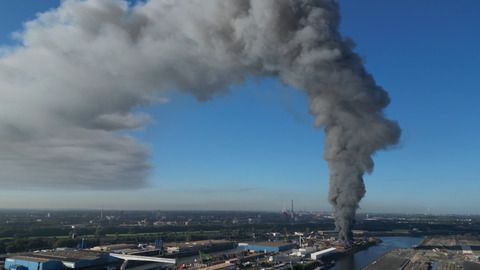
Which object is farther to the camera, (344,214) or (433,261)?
(433,261)

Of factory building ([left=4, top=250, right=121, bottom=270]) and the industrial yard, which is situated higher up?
factory building ([left=4, top=250, right=121, bottom=270])

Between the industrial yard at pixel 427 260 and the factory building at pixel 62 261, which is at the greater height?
the factory building at pixel 62 261

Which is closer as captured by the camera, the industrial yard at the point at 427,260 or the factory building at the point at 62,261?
the factory building at the point at 62,261

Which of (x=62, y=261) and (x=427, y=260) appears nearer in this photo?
(x=62, y=261)

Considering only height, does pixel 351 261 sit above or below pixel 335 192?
below

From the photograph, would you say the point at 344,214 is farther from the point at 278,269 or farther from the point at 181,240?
the point at 181,240

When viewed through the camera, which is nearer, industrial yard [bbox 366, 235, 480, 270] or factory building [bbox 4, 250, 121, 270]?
factory building [bbox 4, 250, 121, 270]

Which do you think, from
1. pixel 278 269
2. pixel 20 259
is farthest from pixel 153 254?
pixel 278 269

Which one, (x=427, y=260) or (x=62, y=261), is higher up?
(x=62, y=261)
